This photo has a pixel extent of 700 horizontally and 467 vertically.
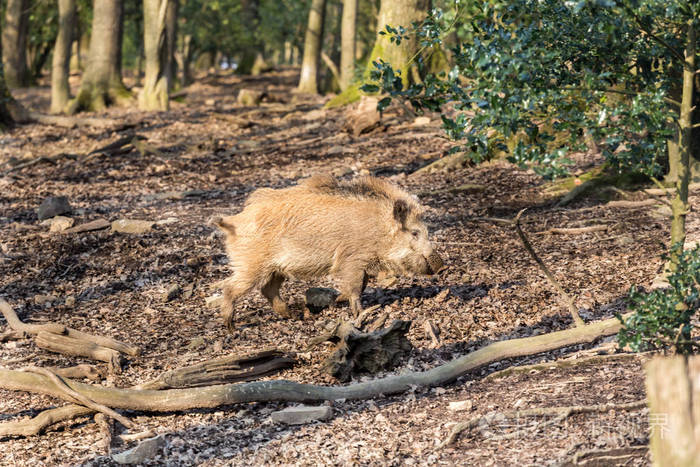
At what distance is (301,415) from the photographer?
503 cm

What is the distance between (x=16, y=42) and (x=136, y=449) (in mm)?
25083

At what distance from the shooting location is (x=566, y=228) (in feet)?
27.9

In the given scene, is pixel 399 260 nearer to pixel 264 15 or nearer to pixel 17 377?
pixel 17 377

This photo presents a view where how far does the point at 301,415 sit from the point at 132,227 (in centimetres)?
537

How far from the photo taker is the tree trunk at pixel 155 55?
19.0m

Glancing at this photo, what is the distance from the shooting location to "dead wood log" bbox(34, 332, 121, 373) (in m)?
6.15

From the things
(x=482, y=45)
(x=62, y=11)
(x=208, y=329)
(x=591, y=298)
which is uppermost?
(x=62, y=11)

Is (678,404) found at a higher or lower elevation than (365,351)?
higher

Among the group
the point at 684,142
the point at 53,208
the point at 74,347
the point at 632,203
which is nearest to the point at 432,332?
the point at 684,142

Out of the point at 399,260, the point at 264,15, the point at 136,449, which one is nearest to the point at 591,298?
the point at 399,260

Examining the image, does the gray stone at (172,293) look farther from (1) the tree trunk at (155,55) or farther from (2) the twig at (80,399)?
(1) the tree trunk at (155,55)

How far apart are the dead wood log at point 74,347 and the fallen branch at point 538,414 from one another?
3004 mm

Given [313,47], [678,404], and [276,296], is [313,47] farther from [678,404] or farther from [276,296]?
[678,404]

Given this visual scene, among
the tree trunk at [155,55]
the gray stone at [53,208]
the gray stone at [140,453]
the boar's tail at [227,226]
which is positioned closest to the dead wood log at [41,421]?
the gray stone at [140,453]
